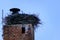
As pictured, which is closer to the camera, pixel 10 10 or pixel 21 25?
pixel 21 25

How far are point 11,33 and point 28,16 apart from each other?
6.33ft

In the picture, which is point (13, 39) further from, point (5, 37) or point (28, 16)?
point (28, 16)

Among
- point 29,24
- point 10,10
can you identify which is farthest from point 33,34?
point 10,10

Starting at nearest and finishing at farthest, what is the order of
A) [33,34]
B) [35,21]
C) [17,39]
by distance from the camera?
[17,39] < [33,34] < [35,21]

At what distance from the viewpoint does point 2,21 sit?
620 inches

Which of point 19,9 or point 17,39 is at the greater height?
point 19,9

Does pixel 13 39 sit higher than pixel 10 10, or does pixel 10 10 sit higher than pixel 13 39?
pixel 10 10

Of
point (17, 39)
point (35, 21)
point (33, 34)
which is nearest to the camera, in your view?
point (17, 39)

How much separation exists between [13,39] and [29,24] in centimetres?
98

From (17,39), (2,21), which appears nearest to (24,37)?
(17,39)

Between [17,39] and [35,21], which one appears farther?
[35,21]

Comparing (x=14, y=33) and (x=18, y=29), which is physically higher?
(x=18, y=29)

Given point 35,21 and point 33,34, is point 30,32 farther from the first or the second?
point 35,21

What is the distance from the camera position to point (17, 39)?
1444cm
